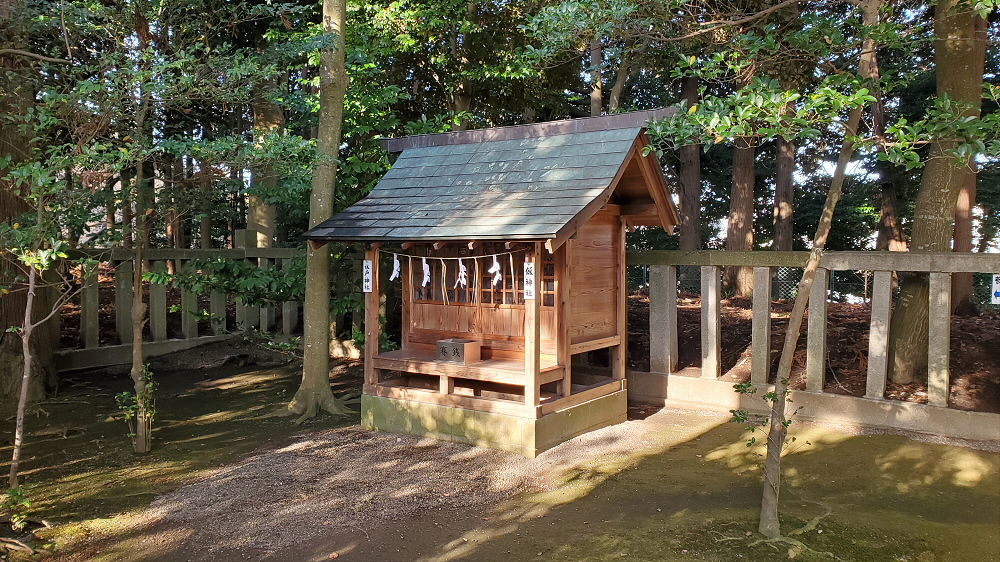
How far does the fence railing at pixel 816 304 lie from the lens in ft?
25.5

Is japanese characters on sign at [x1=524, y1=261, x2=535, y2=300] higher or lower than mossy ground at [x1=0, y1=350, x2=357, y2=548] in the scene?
higher

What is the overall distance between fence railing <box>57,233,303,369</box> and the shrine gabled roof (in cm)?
426

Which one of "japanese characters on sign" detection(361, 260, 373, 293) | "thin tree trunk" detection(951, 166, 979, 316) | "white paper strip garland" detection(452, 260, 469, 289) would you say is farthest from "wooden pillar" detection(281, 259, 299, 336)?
"thin tree trunk" detection(951, 166, 979, 316)

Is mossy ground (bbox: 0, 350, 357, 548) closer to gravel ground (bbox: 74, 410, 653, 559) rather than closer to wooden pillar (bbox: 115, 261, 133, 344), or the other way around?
gravel ground (bbox: 74, 410, 653, 559)

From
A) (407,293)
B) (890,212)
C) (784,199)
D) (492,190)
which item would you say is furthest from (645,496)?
(784,199)

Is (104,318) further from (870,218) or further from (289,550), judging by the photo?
(870,218)

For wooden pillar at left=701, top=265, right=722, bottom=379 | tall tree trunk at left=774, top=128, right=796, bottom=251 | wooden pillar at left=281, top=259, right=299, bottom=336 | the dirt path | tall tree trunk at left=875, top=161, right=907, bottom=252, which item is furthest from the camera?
tall tree trunk at left=774, top=128, right=796, bottom=251

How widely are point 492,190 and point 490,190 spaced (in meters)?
0.03

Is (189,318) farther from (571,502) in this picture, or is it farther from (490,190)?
(571,502)

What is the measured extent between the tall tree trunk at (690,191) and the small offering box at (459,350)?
10.1 metres

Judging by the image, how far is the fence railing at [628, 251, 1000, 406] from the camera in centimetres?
776

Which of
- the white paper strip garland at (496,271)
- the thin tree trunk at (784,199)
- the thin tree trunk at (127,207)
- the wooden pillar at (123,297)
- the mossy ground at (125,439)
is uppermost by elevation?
the thin tree trunk at (784,199)

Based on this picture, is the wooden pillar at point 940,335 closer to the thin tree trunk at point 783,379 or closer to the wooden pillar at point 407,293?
the thin tree trunk at point 783,379

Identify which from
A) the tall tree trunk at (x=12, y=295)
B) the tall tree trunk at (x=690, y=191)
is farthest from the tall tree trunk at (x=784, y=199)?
the tall tree trunk at (x=12, y=295)
